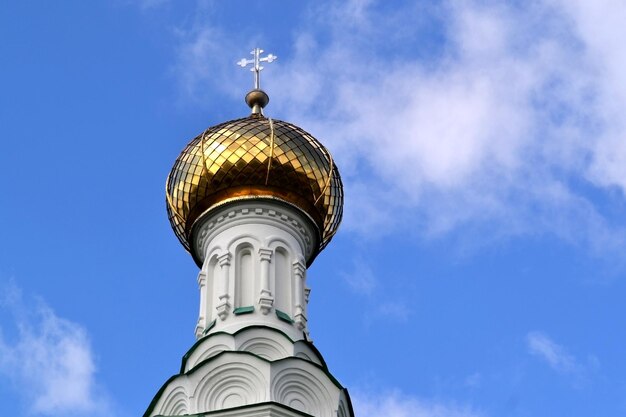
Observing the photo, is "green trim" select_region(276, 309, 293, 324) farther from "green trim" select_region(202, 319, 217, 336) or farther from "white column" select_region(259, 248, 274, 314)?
"green trim" select_region(202, 319, 217, 336)

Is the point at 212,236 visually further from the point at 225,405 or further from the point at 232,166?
the point at 225,405

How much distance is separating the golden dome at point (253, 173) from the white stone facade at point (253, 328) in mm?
154

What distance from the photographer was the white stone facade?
1215 centimetres

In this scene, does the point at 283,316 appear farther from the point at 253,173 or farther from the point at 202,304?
the point at 253,173

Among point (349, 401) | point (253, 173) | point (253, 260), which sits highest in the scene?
point (253, 173)

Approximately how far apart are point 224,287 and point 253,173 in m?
1.27

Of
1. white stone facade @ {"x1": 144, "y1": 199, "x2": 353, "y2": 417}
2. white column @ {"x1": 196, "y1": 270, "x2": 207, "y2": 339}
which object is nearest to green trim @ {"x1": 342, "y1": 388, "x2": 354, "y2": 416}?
white stone facade @ {"x1": 144, "y1": 199, "x2": 353, "y2": 417}

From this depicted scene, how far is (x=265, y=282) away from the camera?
13367 mm

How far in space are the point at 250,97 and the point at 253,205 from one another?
1940mm

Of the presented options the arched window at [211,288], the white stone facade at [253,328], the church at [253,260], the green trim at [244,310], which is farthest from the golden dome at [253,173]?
the green trim at [244,310]

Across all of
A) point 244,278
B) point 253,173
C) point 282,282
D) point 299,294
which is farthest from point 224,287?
point 253,173

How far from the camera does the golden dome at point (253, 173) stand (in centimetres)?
1395

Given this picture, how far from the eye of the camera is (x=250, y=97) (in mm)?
15367

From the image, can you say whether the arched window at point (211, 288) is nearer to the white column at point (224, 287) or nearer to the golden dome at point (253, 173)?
the white column at point (224, 287)
